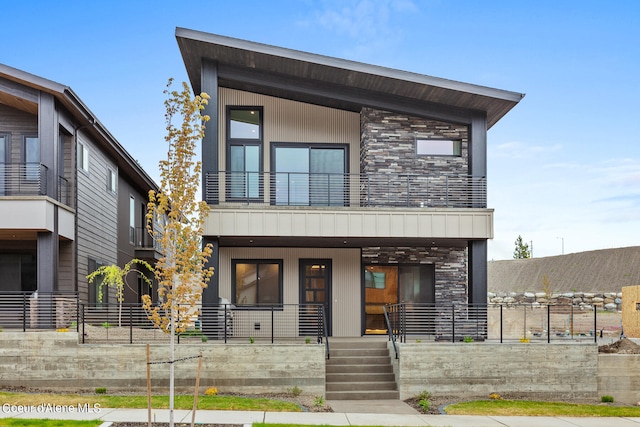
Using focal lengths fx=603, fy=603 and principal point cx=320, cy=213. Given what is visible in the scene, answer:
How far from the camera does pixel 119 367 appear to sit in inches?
538

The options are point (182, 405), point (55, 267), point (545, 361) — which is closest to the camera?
point (182, 405)

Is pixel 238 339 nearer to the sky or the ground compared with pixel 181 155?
nearer to the ground

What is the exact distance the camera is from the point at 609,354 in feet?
51.0

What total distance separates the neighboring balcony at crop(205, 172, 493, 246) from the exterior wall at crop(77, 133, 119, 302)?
4.71m

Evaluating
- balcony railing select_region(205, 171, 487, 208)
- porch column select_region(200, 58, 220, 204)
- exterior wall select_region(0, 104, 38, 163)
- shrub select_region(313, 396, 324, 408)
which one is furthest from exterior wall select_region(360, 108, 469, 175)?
exterior wall select_region(0, 104, 38, 163)

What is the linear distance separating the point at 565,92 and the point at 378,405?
56.6ft

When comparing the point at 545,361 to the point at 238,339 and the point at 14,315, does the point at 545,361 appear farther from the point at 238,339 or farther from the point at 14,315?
the point at 14,315

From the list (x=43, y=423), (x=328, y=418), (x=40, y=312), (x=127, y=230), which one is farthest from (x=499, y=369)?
(x=127, y=230)

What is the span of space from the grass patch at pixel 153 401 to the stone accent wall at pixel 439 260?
24.3 feet

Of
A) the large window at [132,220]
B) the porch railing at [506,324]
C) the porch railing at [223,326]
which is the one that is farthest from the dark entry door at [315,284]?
the large window at [132,220]

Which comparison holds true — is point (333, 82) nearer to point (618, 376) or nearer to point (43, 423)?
point (618, 376)

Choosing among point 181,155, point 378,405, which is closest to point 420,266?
point 378,405

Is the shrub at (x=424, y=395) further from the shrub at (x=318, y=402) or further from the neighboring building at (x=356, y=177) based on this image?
the neighboring building at (x=356, y=177)

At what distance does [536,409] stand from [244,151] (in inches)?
437
